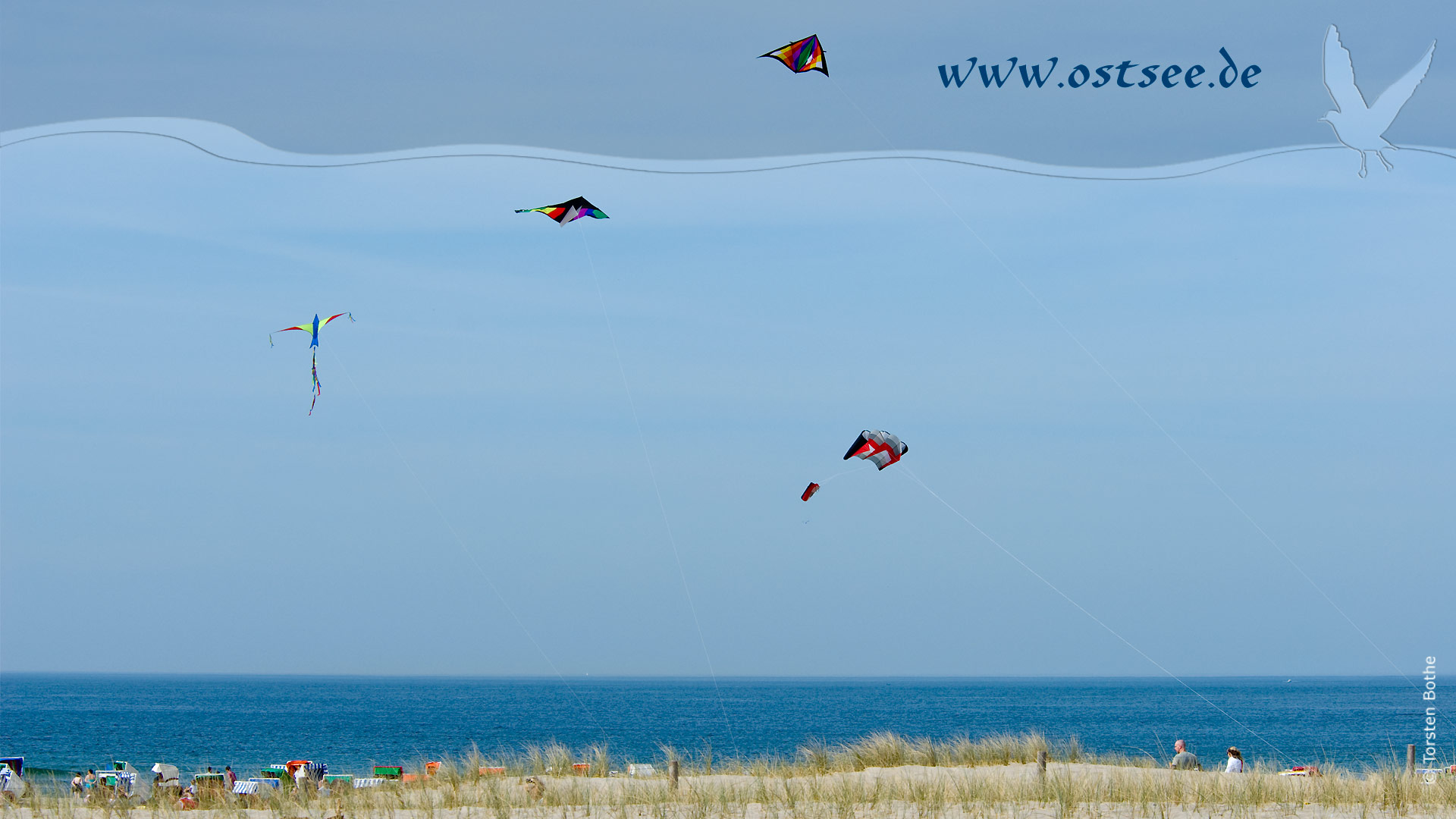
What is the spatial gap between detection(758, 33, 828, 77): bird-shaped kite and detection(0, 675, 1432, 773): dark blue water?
15.4 metres

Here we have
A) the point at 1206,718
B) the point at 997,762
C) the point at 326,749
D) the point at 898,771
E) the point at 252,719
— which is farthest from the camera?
the point at 1206,718

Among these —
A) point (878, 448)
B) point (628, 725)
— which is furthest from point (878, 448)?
point (628, 725)

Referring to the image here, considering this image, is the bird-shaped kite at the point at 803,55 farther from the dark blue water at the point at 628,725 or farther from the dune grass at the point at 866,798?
the dark blue water at the point at 628,725

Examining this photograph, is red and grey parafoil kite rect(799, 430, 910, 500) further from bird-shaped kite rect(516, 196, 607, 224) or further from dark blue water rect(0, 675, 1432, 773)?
dark blue water rect(0, 675, 1432, 773)

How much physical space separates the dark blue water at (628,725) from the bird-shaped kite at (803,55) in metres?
15.4

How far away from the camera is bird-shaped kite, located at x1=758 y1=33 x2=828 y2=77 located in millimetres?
10797

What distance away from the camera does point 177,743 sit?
168ft

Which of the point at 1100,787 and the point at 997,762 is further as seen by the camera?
the point at 997,762

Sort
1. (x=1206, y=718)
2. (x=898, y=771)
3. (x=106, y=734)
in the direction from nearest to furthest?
(x=898, y=771) < (x=106, y=734) < (x=1206, y=718)

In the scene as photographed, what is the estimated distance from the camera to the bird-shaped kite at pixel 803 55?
10797 millimetres

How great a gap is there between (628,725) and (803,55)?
6017cm

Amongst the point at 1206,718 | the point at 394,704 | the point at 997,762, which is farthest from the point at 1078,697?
the point at 997,762

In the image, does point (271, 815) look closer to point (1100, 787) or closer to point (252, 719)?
point (1100, 787)

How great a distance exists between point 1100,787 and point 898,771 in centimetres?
326
